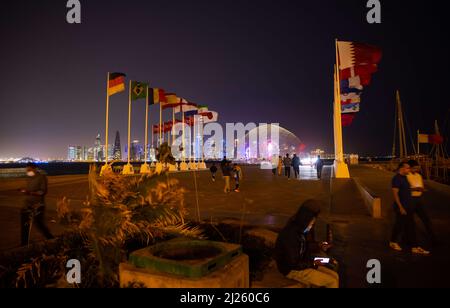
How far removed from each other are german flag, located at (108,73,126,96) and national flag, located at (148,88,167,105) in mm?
5667

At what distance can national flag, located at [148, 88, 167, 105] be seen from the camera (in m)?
28.2

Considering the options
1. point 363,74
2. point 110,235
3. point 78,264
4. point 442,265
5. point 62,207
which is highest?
point 363,74

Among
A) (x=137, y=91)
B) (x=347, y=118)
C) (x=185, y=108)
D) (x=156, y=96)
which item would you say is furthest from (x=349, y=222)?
(x=185, y=108)

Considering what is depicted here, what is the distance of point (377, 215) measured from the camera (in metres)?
8.76

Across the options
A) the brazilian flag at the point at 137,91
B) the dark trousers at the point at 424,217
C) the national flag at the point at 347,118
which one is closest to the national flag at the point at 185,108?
the brazilian flag at the point at 137,91

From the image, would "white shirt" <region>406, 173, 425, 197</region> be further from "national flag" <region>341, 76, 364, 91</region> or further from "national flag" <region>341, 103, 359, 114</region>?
"national flag" <region>341, 103, 359, 114</region>

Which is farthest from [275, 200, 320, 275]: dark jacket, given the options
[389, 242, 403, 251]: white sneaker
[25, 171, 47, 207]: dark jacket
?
[25, 171, 47, 207]: dark jacket

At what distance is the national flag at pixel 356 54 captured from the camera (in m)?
16.1

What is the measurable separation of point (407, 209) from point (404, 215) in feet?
0.42

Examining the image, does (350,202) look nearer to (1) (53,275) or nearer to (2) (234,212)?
(2) (234,212)

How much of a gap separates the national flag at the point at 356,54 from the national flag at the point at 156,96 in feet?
55.8

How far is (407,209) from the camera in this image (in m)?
6.06
